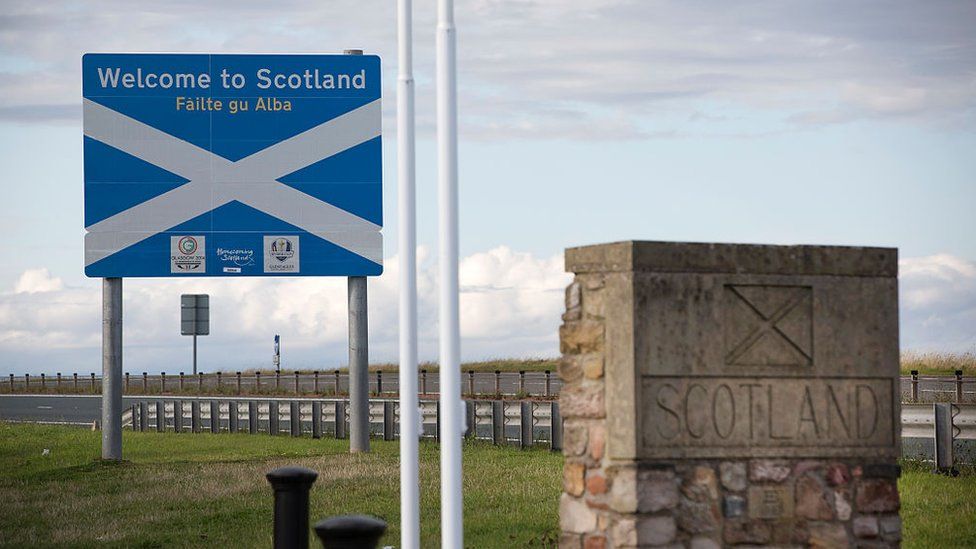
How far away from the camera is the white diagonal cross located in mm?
23359

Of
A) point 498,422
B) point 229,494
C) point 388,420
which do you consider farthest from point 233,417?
point 229,494

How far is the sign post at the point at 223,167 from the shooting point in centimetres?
2338

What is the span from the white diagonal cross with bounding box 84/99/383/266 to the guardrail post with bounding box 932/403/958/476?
9983 millimetres

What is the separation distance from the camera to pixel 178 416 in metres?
36.4

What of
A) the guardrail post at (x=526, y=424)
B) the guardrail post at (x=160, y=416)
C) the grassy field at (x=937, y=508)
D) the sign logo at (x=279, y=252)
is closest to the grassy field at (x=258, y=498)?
the grassy field at (x=937, y=508)

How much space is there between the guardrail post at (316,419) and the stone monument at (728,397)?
21.3 meters

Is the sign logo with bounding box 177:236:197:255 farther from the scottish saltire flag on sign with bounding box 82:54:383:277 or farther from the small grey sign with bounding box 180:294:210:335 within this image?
the small grey sign with bounding box 180:294:210:335

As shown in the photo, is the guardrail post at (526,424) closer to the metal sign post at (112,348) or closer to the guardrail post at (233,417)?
the metal sign post at (112,348)

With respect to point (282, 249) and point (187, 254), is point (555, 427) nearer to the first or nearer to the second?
point (282, 249)

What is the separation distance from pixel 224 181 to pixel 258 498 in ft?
23.9

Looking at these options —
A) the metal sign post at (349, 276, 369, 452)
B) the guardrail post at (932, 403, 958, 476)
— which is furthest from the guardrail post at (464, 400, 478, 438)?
the guardrail post at (932, 403, 958, 476)

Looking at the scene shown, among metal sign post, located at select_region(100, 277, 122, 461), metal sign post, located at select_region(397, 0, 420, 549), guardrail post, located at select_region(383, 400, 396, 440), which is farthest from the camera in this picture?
guardrail post, located at select_region(383, 400, 396, 440)

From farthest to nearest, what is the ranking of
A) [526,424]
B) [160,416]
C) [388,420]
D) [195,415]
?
[160,416]
[195,415]
[388,420]
[526,424]

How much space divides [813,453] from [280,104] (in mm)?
15580
